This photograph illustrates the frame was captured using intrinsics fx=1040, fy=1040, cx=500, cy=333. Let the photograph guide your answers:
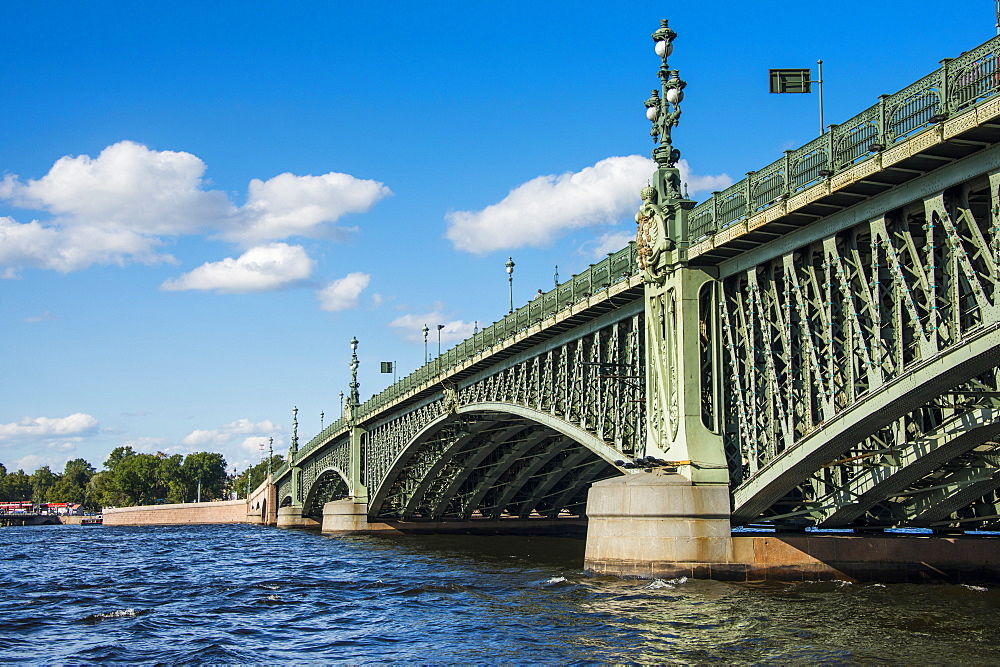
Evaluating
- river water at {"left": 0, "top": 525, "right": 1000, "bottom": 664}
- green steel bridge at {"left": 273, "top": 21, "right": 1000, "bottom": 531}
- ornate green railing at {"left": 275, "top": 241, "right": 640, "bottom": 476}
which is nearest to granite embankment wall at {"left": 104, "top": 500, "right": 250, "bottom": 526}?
ornate green railing at {"left": 275, "top": 241, "right": 640, "bottom": 476}

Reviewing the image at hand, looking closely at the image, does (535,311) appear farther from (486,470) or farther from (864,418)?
(486,470)

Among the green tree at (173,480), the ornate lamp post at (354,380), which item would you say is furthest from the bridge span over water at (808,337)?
the green tree at (173,480)

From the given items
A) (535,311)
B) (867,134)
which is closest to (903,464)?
(867,134)

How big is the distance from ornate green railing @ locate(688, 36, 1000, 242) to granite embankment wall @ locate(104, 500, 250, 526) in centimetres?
11195

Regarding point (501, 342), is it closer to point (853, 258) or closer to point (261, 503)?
point (853, 258)

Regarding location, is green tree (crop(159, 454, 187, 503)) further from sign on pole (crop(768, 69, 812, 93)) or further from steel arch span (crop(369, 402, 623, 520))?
sign on pole (crop(768, 69, 812, 93))

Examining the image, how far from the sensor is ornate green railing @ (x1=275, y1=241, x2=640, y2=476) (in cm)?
3484

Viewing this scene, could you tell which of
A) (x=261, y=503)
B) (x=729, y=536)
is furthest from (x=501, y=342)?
(x=261, y=503)

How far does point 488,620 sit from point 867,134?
1344cm

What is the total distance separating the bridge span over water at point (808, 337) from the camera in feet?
67.2

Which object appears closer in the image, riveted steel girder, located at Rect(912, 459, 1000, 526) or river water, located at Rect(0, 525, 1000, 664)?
river water, located at Rect(0, 525, 1000, 664)

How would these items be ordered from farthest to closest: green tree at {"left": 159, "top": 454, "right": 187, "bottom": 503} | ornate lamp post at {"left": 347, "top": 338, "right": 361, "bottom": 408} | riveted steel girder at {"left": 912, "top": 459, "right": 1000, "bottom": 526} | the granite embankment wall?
green tree at {"left": 159, "top": 454, "right": 187, "bottom": 503}, the granite embankment wall, ornate lamp post at {"left": 347, "top": 338, "right": 361, "bottom": 408}, riveted steel girder at {"left": 912, "top": 459, "right": 1000, "bottom": 526}

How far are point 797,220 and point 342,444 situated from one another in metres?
63.6

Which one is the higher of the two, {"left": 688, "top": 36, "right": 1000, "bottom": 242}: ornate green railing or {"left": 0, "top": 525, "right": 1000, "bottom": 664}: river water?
{"left": 688, "top": 36, "right": 1000, "bottom": 242}: ornate green railing
